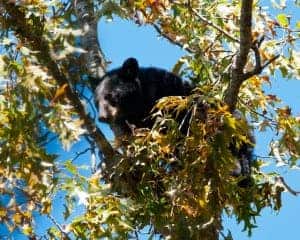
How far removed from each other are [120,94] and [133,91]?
125mm

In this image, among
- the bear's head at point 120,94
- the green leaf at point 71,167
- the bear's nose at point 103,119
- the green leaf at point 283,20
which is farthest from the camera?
the bear's head at point 120,94

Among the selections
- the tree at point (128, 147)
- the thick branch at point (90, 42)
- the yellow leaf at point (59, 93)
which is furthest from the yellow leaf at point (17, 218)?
the thick branch at point (90, 42)

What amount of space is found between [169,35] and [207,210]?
2.03m

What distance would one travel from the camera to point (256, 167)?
4.82m

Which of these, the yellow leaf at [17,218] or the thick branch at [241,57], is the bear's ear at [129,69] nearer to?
the thick branch at [241,57]

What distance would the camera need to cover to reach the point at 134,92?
565 centimetres

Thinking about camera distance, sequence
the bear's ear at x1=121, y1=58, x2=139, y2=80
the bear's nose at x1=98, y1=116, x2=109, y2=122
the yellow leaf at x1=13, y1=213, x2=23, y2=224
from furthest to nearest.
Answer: the bear's ear at x1=121, y1=58, x2=139, y2=80, the bear's nose at x1=98, y1=116, x2=109, y2=122, the yellow leaf at x1=13, y1=213, x2=23, y2=224

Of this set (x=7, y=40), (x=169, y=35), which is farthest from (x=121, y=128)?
(x=7, y=40)

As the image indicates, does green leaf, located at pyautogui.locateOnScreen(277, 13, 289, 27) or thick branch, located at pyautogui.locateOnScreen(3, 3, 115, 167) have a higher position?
green leaf, located at pyautogui.locateOnScreen(277, 13, 289, 27)

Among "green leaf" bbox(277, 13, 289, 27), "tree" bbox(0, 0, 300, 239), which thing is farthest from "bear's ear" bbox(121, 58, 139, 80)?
"green leaf" bbox(277, 13, 289, 27)

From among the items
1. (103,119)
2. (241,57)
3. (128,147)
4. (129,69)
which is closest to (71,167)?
(128,147)

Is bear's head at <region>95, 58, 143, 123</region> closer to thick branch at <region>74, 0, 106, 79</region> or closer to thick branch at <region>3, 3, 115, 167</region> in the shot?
thick branch at <region>74, 0, 106, 79</region>

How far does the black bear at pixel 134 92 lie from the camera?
5273mm

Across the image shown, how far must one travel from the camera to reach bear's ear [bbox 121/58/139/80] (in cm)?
570
